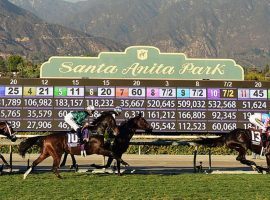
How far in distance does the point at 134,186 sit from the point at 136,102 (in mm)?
8952

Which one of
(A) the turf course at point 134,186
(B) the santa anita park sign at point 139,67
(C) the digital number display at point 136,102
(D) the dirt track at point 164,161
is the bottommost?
(D) the dirt track at point 164,161

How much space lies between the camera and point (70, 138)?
36.4 ft

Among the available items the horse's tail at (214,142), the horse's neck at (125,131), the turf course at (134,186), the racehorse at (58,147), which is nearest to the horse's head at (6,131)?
the racehorse at (58,147)

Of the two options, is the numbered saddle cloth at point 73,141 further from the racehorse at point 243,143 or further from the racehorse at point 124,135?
the racehorse at point 243,143

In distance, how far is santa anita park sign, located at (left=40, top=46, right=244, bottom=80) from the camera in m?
20.3

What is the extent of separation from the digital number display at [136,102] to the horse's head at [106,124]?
670cm

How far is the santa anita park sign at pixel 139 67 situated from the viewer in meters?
20.3

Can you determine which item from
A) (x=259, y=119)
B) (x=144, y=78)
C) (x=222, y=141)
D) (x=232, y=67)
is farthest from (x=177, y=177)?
(x=232, y=67)

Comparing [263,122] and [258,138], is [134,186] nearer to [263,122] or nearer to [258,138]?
[258,138]

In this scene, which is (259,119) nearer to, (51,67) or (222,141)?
(222,141)

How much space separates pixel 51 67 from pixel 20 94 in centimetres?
243

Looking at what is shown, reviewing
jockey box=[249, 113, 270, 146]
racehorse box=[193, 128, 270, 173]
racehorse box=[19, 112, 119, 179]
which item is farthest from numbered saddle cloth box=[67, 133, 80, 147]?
jockey box=[249, 113, 270, 146]

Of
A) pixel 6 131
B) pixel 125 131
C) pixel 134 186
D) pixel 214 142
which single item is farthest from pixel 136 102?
pixel 134 186

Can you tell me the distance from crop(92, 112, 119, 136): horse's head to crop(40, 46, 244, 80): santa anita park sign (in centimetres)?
861
